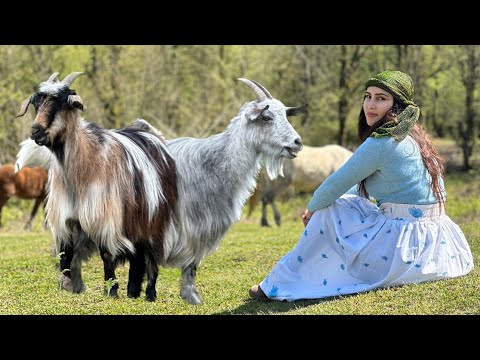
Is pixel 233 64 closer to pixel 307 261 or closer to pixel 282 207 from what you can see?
pixel 282 207

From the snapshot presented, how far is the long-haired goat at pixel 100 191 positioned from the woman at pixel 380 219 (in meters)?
1.29

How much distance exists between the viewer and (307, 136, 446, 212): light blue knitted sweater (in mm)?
5520

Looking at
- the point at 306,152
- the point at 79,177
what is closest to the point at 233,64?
the point at 306,152

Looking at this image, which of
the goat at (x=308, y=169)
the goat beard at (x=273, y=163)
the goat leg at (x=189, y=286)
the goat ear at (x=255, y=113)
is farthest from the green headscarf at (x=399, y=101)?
the goat at (x=308, y=169)

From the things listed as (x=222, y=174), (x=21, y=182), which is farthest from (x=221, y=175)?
(x=21, y=182)

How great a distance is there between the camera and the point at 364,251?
18.2 ft

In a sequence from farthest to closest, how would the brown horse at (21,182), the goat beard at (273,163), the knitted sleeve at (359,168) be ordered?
the brown horse at (21,182) < the goat beard at (273,163) < the knitted sleeve at (359,168)

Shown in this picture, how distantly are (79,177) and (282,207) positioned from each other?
12.7 m

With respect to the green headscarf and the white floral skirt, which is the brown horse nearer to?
the white floral skirt

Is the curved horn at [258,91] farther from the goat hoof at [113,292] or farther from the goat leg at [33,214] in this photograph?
the goat leg at [33,214]

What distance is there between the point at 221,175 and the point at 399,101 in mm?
1873

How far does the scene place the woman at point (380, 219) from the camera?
555cm

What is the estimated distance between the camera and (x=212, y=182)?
676 cm

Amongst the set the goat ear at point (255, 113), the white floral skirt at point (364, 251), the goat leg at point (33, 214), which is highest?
the goat ear at point (255, 113)
